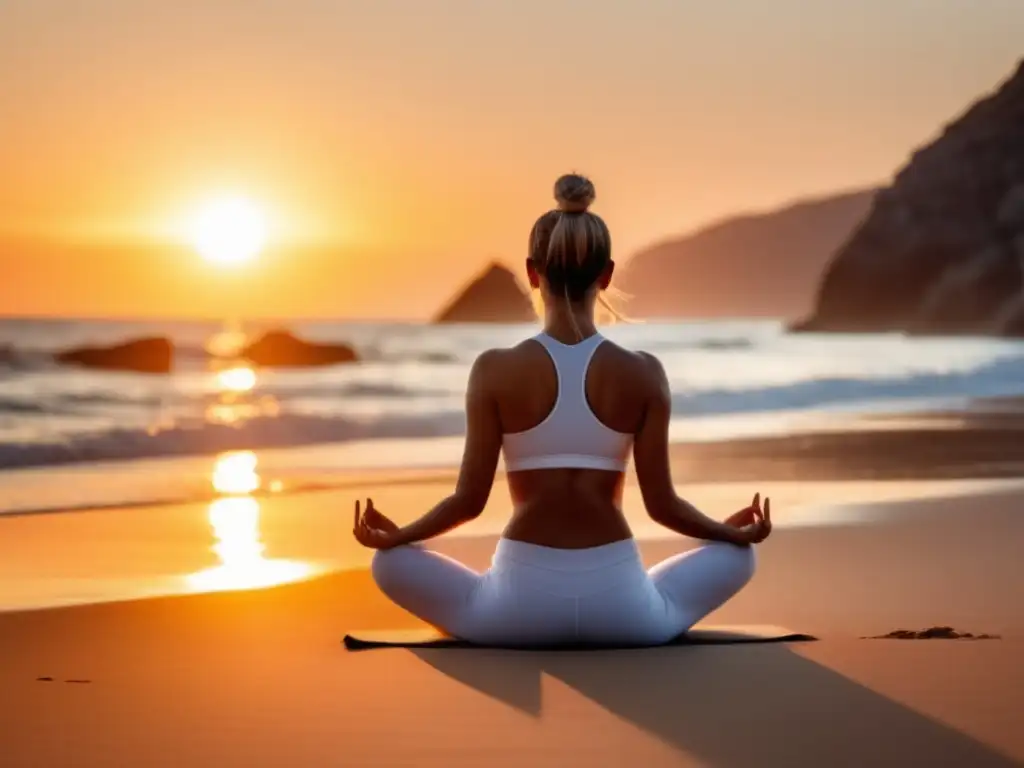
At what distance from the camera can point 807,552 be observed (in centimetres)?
733

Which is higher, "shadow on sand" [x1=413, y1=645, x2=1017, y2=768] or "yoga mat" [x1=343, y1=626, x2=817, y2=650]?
"yoga mat" [x1=343, y1=626, x2=817, y2=650]

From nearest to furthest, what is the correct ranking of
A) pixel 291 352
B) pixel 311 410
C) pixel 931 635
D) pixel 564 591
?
1. pixel 564 591
2. pixel 931 635
3. pixel 311 410
4. pixel 291 352

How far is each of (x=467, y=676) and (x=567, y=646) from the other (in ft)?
1.65

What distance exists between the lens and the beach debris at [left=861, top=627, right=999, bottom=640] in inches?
199

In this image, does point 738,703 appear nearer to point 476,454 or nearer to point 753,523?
point 753,523

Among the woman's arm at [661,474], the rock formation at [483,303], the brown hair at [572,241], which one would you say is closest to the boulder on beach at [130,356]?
the woman's arm at [661,474]

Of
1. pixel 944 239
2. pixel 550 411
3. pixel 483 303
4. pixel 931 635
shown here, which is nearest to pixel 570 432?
pixel 550 411

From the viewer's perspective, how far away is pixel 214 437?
49.8 feet

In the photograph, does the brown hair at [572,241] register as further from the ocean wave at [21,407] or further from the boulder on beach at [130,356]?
the boulder on beach at [130,356]

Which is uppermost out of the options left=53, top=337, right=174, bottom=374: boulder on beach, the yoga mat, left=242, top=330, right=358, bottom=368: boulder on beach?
left=242, top=330, right=358, bottom=368: boulder on beach

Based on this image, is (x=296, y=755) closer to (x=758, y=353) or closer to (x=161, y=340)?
(x=161, y=340)

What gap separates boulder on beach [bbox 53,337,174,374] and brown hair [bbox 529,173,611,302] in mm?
35383

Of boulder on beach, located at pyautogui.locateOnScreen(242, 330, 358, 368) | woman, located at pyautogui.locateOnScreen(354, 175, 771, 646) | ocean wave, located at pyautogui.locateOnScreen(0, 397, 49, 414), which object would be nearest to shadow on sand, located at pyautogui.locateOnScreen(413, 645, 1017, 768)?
woman, located at pyautogui.locateOnScreen(354, 175, 771, 646)

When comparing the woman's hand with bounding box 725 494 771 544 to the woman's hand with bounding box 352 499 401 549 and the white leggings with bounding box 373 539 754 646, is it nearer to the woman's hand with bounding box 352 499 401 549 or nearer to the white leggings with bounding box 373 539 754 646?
the white leggings with bounding box 373 539 754 646
